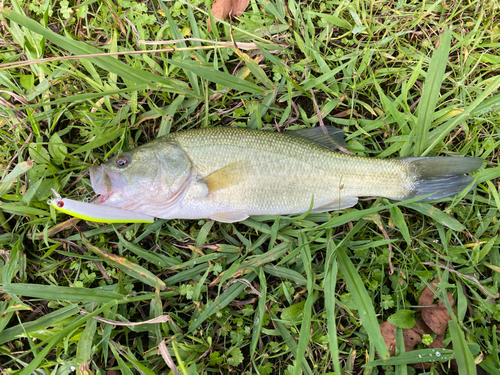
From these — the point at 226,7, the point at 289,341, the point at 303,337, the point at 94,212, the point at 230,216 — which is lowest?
the point at 289,341

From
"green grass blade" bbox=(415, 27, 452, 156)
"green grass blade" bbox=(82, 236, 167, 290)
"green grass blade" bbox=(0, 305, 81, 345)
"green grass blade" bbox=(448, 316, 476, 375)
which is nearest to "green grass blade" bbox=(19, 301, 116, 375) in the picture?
"green grass blade" bbox=(0, 305, 81, 345)

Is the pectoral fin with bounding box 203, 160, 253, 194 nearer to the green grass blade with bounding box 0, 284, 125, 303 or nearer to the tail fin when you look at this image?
the green grass blade with bounding box 0, 284, 125, 303

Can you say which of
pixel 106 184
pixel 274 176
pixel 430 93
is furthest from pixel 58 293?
pixel 430 93

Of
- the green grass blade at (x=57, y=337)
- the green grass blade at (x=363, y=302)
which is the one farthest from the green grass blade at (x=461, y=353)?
the green grass blade at (x=57, y=337)

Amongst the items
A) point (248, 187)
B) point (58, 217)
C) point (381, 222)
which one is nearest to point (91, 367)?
point (58, 217)

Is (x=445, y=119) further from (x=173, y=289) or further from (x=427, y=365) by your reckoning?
(x=173, y=289)

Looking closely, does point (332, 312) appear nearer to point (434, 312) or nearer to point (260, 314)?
point (260, 314)

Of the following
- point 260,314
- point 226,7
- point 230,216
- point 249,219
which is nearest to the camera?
point 260,314
